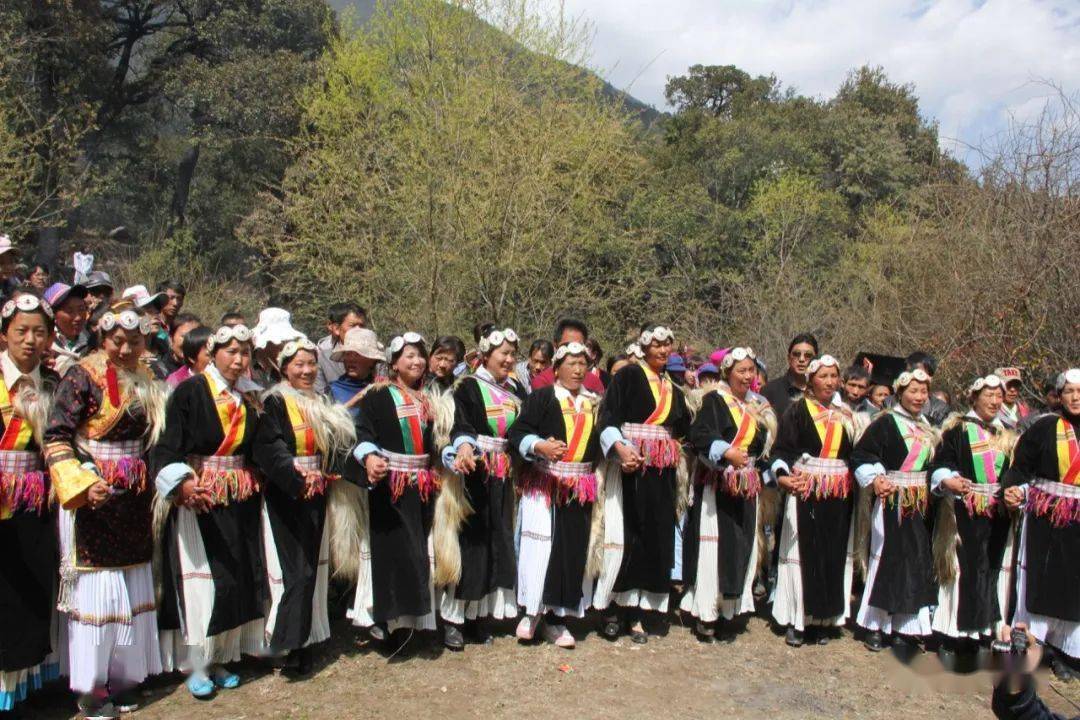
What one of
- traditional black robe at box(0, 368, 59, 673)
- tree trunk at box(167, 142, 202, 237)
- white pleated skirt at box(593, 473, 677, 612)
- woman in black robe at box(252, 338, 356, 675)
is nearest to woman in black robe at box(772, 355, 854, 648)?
white pleated skirt at box(593, 473, 677, 612)

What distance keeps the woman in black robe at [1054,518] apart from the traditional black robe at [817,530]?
103 centimetres

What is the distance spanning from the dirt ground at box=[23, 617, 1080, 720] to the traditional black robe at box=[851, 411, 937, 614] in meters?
0.37

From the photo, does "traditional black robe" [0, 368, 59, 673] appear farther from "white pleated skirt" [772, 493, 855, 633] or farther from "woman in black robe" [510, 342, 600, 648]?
"white pleated skirt" [772, 493, 855, 633]

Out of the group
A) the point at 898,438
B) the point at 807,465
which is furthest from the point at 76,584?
the point at 898,438

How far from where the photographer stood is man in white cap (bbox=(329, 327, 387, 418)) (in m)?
5.34

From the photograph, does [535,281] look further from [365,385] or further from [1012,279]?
[365,385]

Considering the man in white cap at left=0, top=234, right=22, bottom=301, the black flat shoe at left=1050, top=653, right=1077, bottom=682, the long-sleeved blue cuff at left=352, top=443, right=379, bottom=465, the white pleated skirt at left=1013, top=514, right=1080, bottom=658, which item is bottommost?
the black flat shoe at left=1050, top=653, right=1077, bottom=682

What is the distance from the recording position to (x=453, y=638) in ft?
16.8

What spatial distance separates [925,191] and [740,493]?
7.43 meters

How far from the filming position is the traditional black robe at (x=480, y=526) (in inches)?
202

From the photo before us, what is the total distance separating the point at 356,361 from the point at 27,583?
222 cm

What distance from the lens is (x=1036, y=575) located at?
522 cm

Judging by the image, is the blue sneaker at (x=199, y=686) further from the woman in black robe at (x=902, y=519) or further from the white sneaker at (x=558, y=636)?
the woman in black robe at (x=902, y=519)

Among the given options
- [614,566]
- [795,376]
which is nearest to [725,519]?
[614,566]
